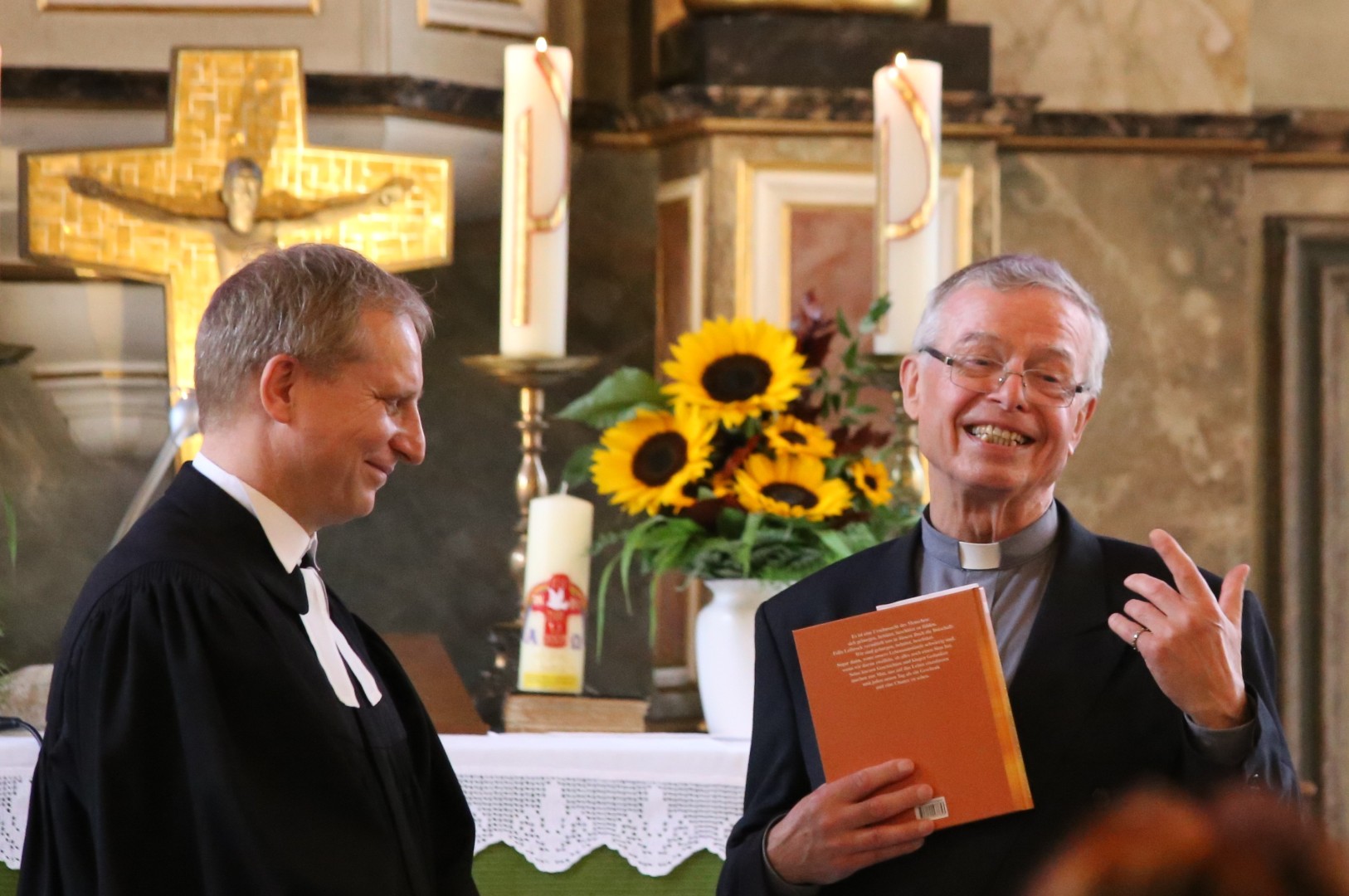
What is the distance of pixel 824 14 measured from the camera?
383 cm

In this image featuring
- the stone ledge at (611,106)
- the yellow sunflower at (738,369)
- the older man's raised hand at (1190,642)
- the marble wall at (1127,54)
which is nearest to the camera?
the older man's raised hand at (1190,642)

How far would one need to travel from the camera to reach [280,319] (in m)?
1.99

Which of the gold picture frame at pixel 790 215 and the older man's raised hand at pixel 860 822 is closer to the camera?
the older man's raised hand at pixel 860 822

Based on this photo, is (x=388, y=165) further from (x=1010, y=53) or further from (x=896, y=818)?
(x=896, y=818)

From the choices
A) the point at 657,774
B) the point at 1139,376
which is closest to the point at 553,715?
the point at 657,774

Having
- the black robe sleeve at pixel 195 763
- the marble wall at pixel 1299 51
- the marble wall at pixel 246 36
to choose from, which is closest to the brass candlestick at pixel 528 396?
the marble wall at pixel 246 36

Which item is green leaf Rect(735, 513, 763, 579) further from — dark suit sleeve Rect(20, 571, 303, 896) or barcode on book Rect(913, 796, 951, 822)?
dark suit sleeve Rect(20, 571, 303, 896)

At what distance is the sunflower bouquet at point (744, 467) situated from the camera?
112 inches

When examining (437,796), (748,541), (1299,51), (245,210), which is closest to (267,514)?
(437,796)

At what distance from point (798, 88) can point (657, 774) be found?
167 cm

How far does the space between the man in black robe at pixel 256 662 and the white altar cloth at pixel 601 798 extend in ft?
1.64

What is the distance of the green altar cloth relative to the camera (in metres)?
2.70

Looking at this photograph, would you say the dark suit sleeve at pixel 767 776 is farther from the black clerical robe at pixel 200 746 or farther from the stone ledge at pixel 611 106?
the stone ledge at pixel 611 106

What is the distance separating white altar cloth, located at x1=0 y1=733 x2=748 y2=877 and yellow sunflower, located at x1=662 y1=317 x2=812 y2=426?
568mm
